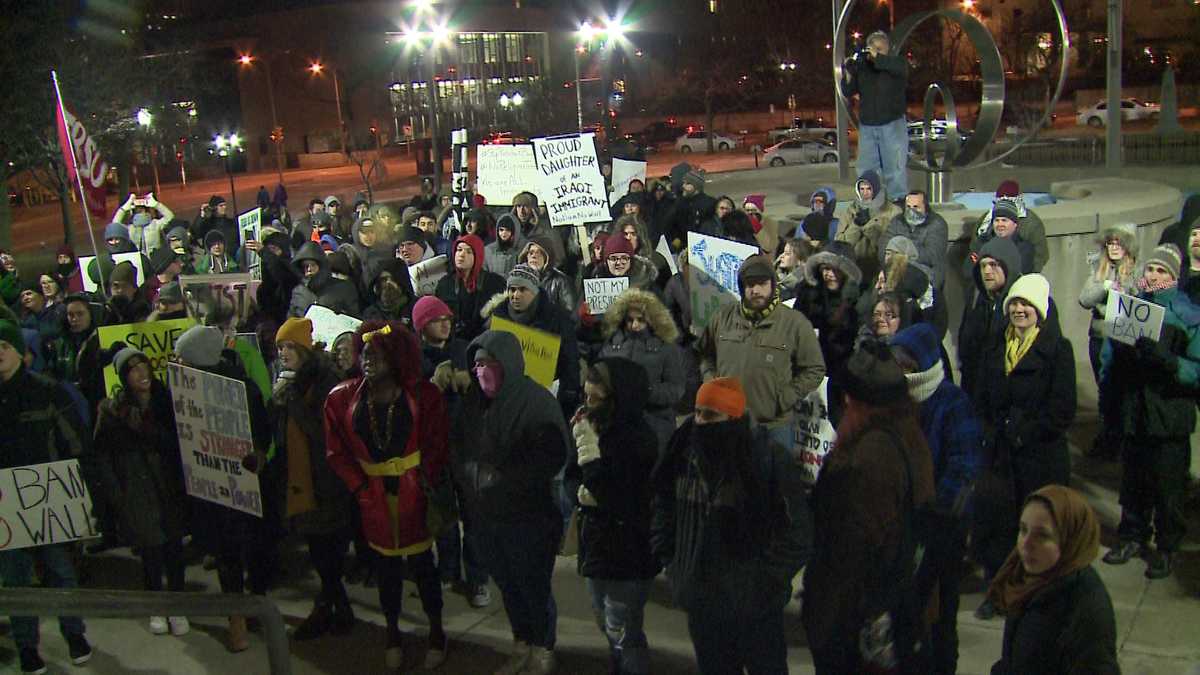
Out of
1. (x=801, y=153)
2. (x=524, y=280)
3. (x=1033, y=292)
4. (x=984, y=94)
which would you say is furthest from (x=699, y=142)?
(x=1033, y=292)

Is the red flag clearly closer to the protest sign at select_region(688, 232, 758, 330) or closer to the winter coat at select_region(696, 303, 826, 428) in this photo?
the protest sign at select_region(688, 232, 758, 330)

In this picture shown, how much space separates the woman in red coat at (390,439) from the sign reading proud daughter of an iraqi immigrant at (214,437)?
56 centimetres

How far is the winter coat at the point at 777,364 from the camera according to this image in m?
5.97

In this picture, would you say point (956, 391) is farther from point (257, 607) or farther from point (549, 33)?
point (549, 33)

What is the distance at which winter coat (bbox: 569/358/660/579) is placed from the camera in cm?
470

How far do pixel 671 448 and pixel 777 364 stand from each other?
1844mm

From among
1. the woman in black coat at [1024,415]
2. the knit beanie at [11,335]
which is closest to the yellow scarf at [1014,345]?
the woman in black coat at [1024,415]

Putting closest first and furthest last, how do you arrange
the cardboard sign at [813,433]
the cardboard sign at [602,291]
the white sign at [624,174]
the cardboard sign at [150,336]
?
the cardboard sign at [813,433]
the cardboard sign at [150,336]
the cardboard sign at [602,291]
the white sign at [624,174]

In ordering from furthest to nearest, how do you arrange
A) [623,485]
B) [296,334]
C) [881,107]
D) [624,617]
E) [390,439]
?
1. [881,107]
2. [296,334]
3. [390,439]
4. [624,617]
5. [623,485]

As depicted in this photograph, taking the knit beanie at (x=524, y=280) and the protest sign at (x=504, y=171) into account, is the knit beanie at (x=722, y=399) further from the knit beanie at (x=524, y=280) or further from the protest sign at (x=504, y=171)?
the protest sign at (x=504, y=171)

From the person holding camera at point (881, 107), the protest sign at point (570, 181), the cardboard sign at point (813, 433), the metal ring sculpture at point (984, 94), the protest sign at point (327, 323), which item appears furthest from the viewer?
the metal ring sculpture at point (984, 94)

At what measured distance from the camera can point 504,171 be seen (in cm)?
1184

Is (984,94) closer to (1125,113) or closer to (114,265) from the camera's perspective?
(114,265)

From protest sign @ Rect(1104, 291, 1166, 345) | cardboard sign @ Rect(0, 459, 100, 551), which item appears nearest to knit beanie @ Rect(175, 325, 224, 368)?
cardboard sign @ Rect(0, 459, 100, 551)
